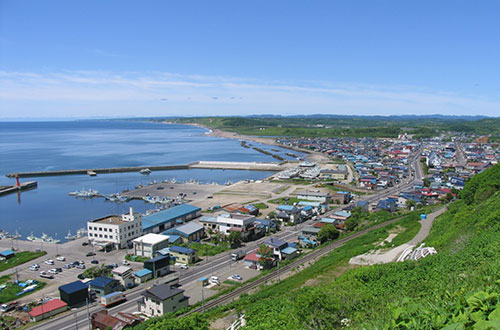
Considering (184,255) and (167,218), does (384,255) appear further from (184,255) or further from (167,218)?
(167,218)

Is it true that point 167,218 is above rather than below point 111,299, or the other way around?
above

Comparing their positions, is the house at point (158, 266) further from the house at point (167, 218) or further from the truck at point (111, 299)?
the house at point (167, 218)

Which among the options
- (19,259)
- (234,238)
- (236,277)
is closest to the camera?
(236,277)

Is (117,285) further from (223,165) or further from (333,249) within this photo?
(223,165)

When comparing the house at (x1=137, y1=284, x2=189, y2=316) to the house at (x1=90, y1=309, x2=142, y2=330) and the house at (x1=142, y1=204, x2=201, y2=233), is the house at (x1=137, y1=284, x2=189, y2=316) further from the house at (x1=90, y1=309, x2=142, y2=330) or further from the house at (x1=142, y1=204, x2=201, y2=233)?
the house at (x1=142, y1=204, x2=201, y2=233)

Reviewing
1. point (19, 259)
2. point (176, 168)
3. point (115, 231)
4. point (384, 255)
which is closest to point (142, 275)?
point (115, 231)

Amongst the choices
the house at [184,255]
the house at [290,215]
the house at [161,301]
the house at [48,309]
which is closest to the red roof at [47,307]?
the house at [48,309]

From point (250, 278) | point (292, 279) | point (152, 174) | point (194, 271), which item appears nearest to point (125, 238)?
point (194, 271)
